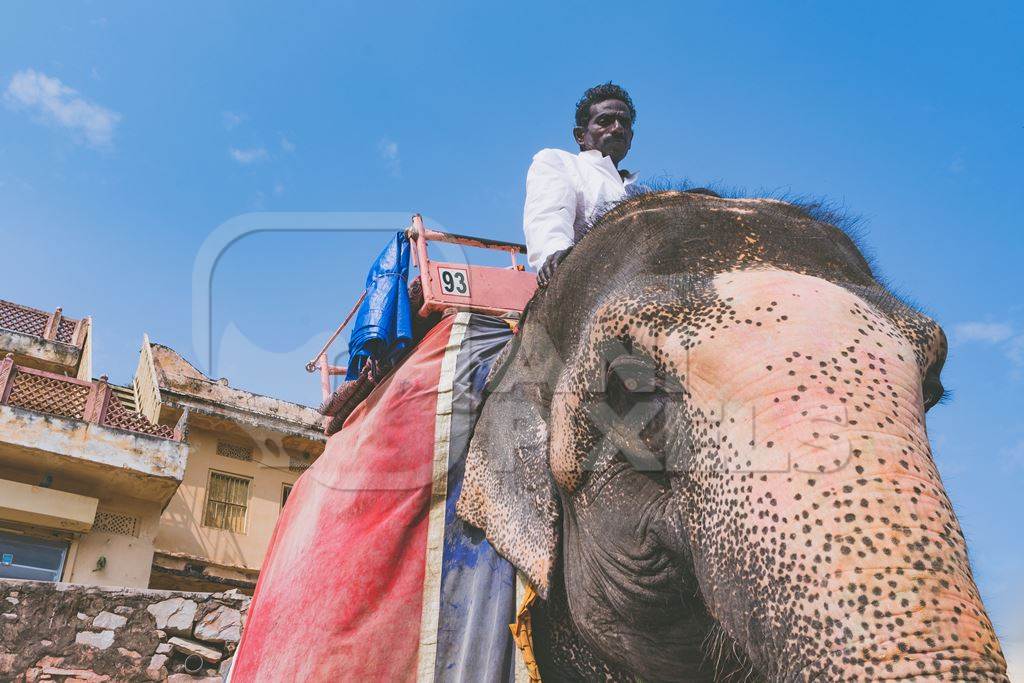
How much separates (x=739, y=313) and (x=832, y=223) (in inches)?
31.9

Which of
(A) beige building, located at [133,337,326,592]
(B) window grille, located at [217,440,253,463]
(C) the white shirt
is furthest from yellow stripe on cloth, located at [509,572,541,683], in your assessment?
(B) window grille, located at [217,440,253,463]

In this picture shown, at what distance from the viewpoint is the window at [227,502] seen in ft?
67.2

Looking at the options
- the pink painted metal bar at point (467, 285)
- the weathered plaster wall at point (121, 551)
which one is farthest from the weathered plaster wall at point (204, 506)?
the pink painted metal bar at point (467, 285)

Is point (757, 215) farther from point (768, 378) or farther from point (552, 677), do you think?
point (552, 677)

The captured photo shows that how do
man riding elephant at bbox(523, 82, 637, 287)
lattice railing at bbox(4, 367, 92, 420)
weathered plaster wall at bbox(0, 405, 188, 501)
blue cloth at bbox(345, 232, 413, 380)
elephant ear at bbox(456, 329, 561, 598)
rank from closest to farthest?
elephant ear at bbox(456, 329, 561, 598) < man riding elephant at bbox(523, 82, 637, 287) < blue cloth at bbox(345, 232, 413, 380) < weathered plaster wall at bbox(0, 405, 188, 501) < lattice railing at bbox(4, 367, 92, 420)

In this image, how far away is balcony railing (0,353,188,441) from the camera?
16703 mm

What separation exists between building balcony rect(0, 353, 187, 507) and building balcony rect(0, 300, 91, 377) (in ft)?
15.6

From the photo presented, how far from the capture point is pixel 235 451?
21.4 metres

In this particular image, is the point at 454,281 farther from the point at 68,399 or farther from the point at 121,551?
the point at 121,551

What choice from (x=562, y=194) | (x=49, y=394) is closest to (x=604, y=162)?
(x=562, y=194)

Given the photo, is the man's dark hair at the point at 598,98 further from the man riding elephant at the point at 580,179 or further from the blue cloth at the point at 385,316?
the blue cloth at the point at 385,316

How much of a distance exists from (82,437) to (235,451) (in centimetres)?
471

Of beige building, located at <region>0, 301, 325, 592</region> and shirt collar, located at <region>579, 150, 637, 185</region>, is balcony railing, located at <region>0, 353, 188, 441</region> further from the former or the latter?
shirt collar, located at <region>579, 150, 637, 185</region>

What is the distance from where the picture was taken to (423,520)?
263cm
